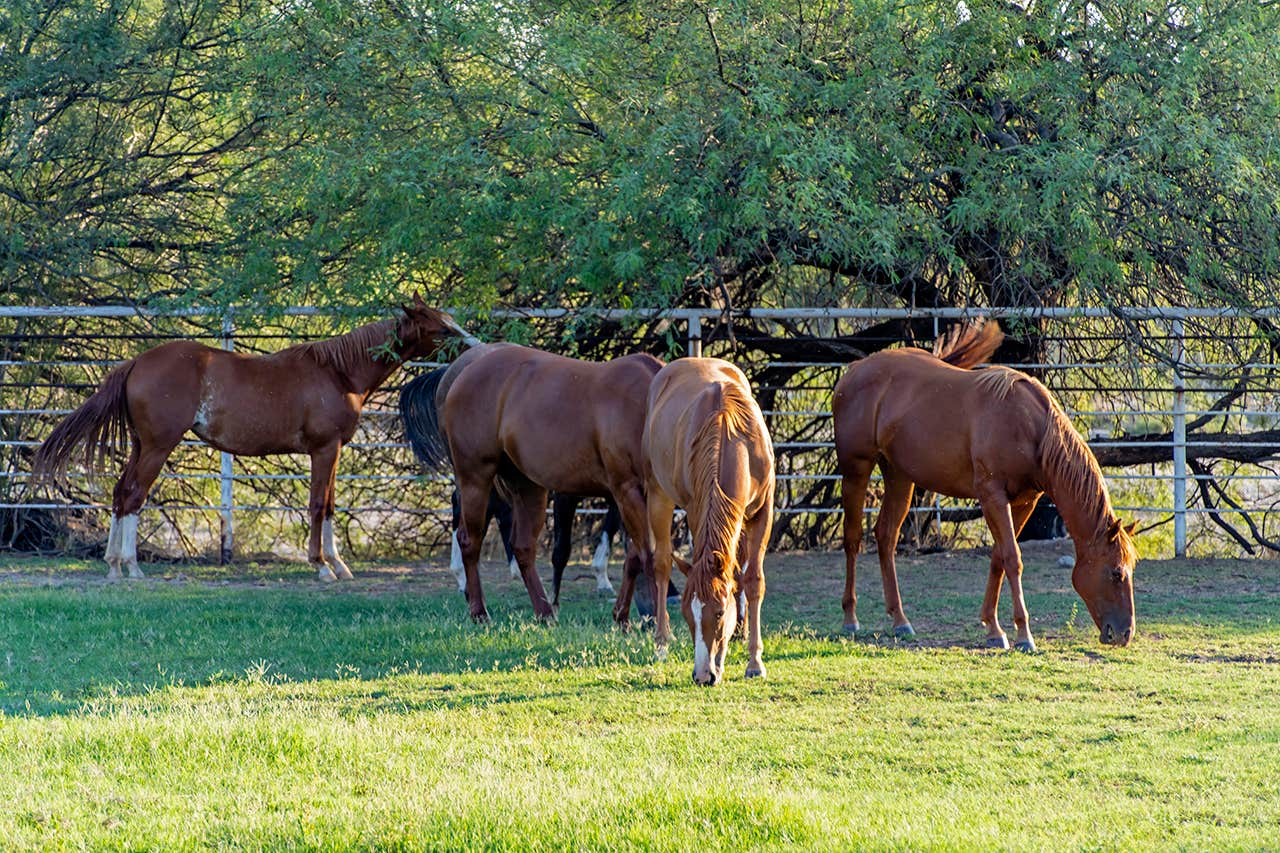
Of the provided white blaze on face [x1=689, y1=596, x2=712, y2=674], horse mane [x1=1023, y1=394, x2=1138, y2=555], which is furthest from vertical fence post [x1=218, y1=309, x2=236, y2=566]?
horse mane [x1=1023, y1=394, x2=1138, y2=555]

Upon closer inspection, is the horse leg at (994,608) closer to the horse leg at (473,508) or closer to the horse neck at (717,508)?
the horse neck at (717,508)

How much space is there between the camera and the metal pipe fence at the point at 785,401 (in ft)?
33.1

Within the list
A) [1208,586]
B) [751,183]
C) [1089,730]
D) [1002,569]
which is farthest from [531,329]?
[1089,730]

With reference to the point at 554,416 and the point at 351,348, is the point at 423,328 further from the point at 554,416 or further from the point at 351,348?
the point at 554,416

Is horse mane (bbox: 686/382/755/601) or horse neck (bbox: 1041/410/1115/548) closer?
horse mane (bbox: 686/382/755/601)

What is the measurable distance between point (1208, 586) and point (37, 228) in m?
9.65

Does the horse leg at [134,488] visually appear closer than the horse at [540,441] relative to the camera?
No

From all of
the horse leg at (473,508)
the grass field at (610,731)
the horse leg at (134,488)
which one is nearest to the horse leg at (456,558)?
the grass field at (610,731)

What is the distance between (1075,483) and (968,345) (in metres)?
1.90

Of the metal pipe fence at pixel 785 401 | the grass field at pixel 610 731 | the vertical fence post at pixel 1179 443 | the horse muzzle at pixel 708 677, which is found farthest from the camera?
the vertical fence post at pixel 1179 443

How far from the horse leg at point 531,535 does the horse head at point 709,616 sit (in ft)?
6.20

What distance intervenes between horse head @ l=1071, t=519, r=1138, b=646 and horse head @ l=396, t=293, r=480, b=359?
182 inches

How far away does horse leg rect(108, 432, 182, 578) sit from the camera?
9.51m

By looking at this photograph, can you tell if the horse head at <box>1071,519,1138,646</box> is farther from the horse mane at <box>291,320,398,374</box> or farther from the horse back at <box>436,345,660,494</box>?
the horse mane at <box>291,320,398,374</box>
